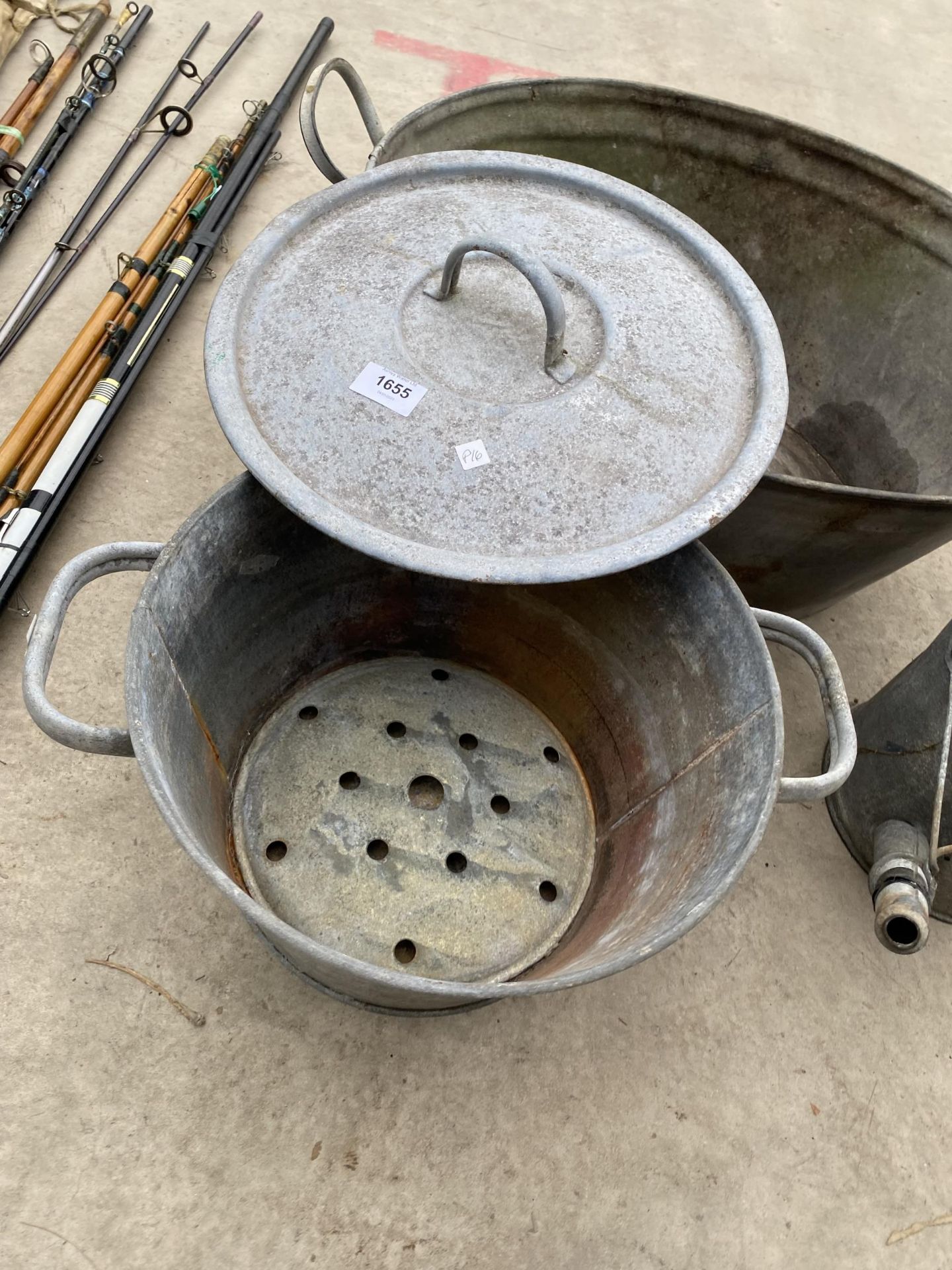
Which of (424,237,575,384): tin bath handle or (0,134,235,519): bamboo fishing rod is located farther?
(0,134,235,519): bamboo fishing rod

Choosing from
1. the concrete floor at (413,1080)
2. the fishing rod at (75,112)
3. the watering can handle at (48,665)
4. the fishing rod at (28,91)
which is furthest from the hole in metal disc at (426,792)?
the fishing rod at (28,91)

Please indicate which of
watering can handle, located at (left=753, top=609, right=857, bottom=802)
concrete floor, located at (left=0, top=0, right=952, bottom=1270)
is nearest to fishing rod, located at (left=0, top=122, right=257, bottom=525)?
concrete floor, located at (left=0, top=0, right=952, bottom=1270)

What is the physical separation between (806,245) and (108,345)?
5.92 feet

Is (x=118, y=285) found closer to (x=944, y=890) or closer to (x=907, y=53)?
(x=944, y=890)

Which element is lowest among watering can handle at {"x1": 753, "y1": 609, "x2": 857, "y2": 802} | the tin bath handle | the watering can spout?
the watering can spout

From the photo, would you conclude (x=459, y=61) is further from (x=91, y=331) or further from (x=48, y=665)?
(x=48, y=665)

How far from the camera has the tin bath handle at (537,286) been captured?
2.97 feet

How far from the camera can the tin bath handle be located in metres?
0.91

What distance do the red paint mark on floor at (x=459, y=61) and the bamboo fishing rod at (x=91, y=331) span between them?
1240mm

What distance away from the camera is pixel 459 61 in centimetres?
293

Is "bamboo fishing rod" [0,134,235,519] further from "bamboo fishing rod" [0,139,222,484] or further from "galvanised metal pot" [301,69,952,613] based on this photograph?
"galvanised metal pot" [301,69,952,613]

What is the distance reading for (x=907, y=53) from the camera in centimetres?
354

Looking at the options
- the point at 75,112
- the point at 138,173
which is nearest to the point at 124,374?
the point at 138,173

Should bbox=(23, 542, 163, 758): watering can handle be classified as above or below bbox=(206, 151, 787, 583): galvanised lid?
below
